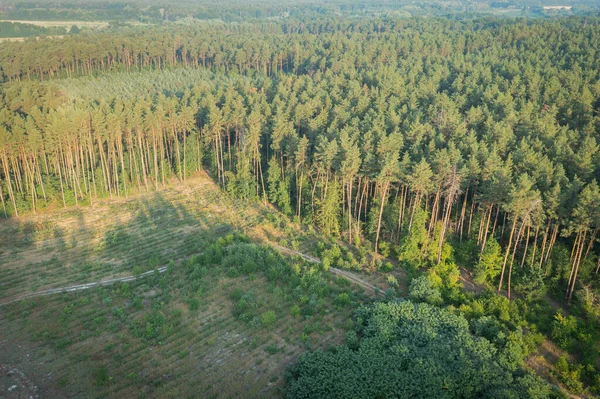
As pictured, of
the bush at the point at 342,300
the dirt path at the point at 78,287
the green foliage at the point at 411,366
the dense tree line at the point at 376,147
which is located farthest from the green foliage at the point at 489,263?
the dirt path at the point at 78,287

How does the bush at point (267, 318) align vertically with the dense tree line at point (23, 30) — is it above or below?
below

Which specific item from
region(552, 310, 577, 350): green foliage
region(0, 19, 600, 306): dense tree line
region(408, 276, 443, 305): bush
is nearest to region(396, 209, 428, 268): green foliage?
region(0, 19, 600, 306): dense tree line

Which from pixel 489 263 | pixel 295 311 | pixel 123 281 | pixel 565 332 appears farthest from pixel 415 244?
pixel 123 281

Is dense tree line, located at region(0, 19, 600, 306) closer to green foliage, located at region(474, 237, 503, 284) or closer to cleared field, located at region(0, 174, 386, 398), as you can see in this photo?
green foliage, located at region(474, 237, 503, 284)

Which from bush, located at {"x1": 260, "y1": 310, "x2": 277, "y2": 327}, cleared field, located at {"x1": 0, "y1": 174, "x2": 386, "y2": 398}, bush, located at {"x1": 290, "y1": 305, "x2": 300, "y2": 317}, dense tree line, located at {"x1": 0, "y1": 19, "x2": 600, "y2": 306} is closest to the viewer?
cleared field, located at {"x1": 0, "y1": 174, "x2": 386, "y2": 398}

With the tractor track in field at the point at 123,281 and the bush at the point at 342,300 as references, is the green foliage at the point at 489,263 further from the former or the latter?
the bush at the point at 342,300

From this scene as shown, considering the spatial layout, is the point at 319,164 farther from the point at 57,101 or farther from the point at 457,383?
the point at 57,101

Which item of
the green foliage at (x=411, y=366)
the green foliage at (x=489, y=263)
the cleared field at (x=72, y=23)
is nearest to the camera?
the green foliage at (x=411, y=366)

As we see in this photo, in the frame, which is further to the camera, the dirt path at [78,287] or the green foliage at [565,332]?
the dirt path at [78,287]
